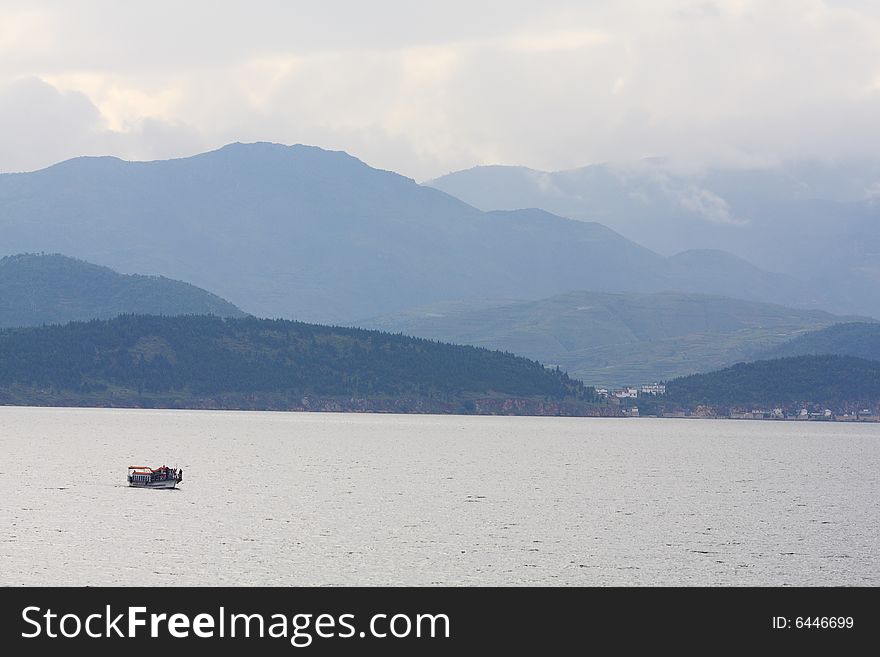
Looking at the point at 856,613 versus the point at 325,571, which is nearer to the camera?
the point at 856,613

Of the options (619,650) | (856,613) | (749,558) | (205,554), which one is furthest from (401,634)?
(749,558)

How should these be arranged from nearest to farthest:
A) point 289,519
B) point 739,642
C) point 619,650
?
point 619,650, point 739,642, point 289,519

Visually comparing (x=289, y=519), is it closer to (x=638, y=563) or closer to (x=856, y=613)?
(x=638, y=563)

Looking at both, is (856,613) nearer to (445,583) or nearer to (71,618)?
(445,583)

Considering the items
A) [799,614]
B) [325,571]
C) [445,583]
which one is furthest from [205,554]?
[799,614]

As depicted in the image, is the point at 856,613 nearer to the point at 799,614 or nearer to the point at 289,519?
the point at 799,614

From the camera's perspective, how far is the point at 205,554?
445ft

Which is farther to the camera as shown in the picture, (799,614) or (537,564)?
(537,564)

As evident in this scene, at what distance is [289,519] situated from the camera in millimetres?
170375

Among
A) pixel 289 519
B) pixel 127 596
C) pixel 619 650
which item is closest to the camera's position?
pixel 619 650

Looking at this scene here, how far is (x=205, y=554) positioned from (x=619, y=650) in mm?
58814

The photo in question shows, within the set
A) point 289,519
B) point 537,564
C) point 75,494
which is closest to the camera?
point 537,564

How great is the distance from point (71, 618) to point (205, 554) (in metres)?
41.9

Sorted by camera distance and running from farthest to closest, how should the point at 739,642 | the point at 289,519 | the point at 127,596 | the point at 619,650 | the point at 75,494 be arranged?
the point at 75,494 < the point at 289,519 < the point at 127,596 < the point at 739,642 < the point at 619,650
